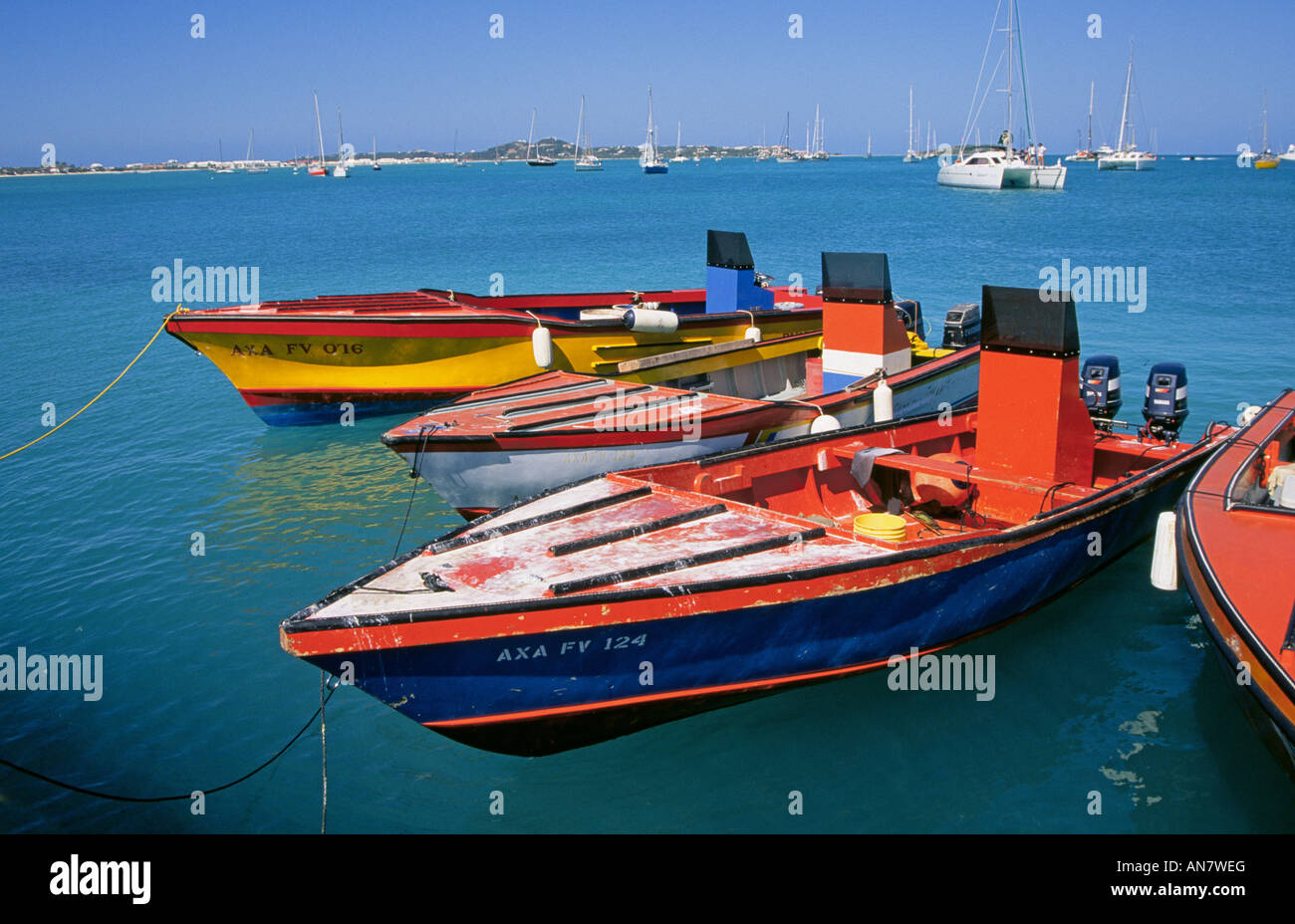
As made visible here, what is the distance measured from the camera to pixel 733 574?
282 inches

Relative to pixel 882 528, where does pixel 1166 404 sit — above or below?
above

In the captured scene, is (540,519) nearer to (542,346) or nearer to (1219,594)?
(1219,594)

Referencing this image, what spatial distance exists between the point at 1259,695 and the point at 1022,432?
4.27 meters

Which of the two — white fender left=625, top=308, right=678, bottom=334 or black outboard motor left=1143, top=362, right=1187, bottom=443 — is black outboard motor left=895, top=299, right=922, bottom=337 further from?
black outboard motor left=1143, top=362, right=1187, bottom=443

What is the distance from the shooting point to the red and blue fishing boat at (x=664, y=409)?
36.6ft

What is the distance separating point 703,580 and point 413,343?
35.4 feet

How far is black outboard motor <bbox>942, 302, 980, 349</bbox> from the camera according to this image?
17.2 m

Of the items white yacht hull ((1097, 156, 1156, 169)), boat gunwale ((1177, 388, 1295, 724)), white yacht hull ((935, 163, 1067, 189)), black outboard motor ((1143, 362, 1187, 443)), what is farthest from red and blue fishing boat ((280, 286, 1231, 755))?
white yacht hull ((1097, 156, 1156, 169))

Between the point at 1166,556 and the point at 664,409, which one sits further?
the point at 664,409

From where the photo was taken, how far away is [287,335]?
52.7 feet

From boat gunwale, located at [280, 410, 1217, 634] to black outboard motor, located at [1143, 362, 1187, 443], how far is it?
222cm

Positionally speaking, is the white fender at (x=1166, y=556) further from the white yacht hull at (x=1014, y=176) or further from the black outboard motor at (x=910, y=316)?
the white yacht hull at (x=1014, y=176)

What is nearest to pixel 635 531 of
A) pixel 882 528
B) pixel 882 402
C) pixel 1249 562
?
pixel 882 528
